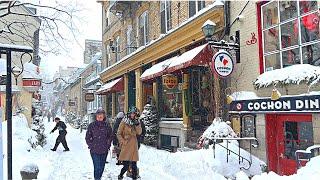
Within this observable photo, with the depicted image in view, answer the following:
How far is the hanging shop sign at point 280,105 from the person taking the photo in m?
7.62

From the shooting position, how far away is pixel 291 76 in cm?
Answer: 849

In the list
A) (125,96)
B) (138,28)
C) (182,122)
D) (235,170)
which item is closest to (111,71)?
(125,96)

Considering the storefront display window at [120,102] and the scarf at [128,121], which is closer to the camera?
the scarf at [128,121]

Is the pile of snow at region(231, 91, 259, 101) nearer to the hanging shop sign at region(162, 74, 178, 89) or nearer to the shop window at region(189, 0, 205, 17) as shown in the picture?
the shop window at region(189, 0, 205, 17)

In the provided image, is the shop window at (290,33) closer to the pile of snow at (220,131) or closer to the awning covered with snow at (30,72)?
the pile of snow at (220,131)

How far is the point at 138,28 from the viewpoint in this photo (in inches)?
794

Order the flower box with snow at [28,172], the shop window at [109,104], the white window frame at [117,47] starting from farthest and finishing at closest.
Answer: the shop window at [109,104]
the white window frame at [117,47]
the flower box with snow at [28,172]

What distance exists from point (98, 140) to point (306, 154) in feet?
13.7

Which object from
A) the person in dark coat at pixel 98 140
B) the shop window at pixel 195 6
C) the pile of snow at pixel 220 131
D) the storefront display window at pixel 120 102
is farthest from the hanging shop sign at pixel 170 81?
the storefront display window at pixel 120 102

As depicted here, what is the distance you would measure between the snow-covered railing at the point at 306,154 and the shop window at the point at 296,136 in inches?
22.9

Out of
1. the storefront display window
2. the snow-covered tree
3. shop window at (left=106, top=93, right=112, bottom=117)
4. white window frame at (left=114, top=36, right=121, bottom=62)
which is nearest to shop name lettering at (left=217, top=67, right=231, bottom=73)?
the snow-covered tree

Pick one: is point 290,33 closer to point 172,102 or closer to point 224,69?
point 224,69

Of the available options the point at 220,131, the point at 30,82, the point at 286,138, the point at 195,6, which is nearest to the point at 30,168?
the point at 220,131

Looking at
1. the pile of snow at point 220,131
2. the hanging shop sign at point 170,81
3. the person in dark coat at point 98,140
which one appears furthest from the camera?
the hanging shop sign at point 170,81
